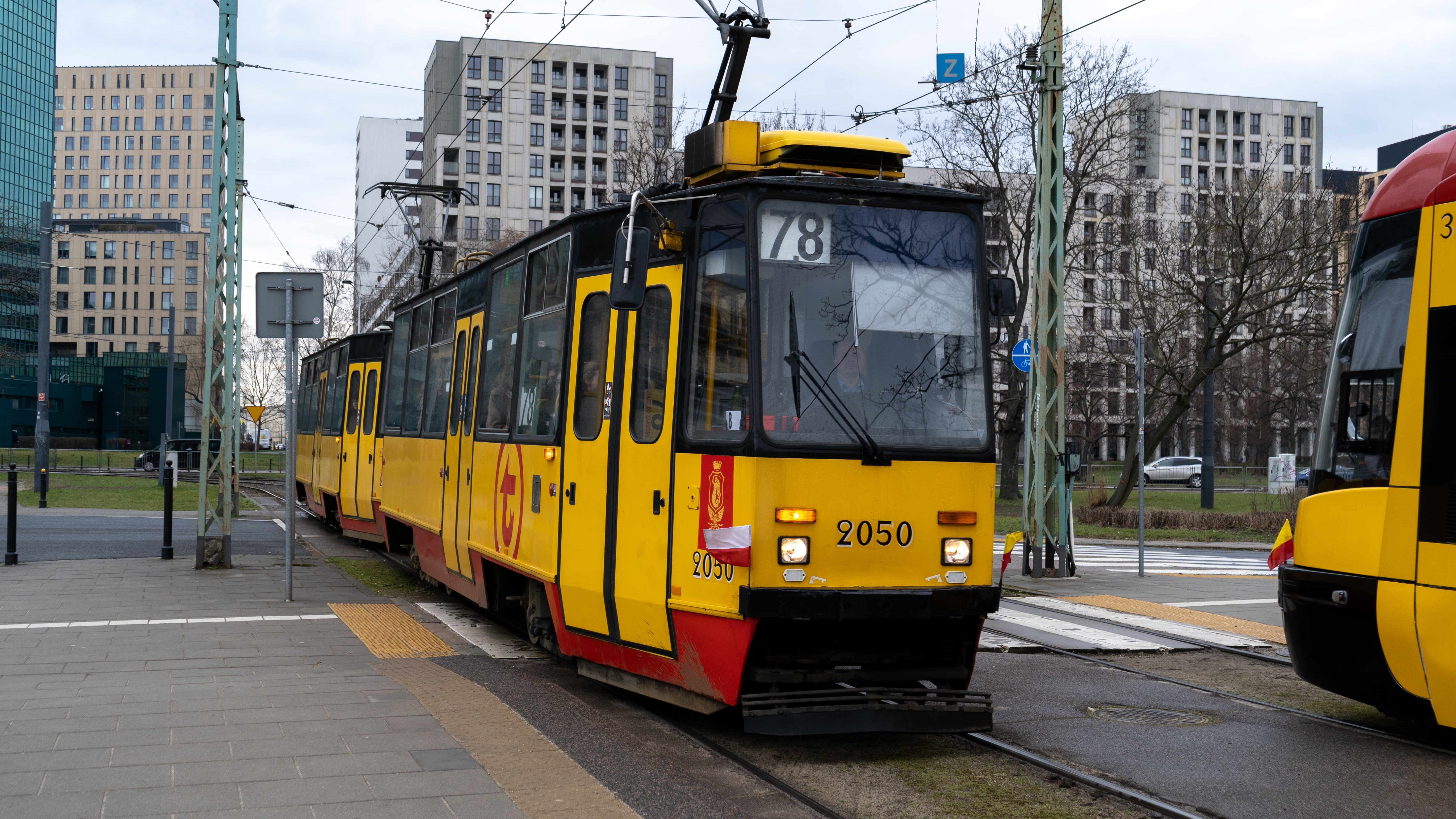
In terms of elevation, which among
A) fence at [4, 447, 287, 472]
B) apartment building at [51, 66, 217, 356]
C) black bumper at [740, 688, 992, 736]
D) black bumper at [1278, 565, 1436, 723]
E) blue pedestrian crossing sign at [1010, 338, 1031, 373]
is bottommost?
fence at [4, 447, 287, 472]

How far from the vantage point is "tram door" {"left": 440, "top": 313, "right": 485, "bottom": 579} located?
1070 cm

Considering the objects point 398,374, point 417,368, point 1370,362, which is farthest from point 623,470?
point 398,374

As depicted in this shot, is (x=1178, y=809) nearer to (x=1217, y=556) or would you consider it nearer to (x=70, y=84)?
(x=1217, y=556)

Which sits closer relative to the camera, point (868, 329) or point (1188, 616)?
point (868, 329)

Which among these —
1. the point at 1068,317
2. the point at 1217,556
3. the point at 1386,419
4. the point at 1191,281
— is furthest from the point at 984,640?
the point at 1068,317

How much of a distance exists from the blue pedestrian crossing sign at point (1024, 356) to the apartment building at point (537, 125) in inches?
2990

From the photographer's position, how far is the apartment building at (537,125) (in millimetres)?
89750

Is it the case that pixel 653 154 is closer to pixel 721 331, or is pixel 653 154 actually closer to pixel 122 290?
pixel 721 331

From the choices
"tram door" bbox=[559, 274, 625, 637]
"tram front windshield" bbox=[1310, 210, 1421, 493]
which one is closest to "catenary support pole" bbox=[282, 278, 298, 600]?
"tram door" bbox=[559, 274, 625, 637]

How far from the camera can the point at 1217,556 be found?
21.8 meters

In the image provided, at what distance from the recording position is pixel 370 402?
1686cm

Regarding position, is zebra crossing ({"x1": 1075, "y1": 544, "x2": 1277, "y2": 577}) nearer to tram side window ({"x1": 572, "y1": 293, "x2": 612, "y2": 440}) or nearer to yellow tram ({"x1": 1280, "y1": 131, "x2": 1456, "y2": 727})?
yellow tram ({"x1": 1280, "y1": 131, "x2": 1456, "y2": 727})

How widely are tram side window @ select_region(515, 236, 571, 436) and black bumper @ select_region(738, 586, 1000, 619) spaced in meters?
2.57

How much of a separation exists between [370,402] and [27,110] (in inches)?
3920
